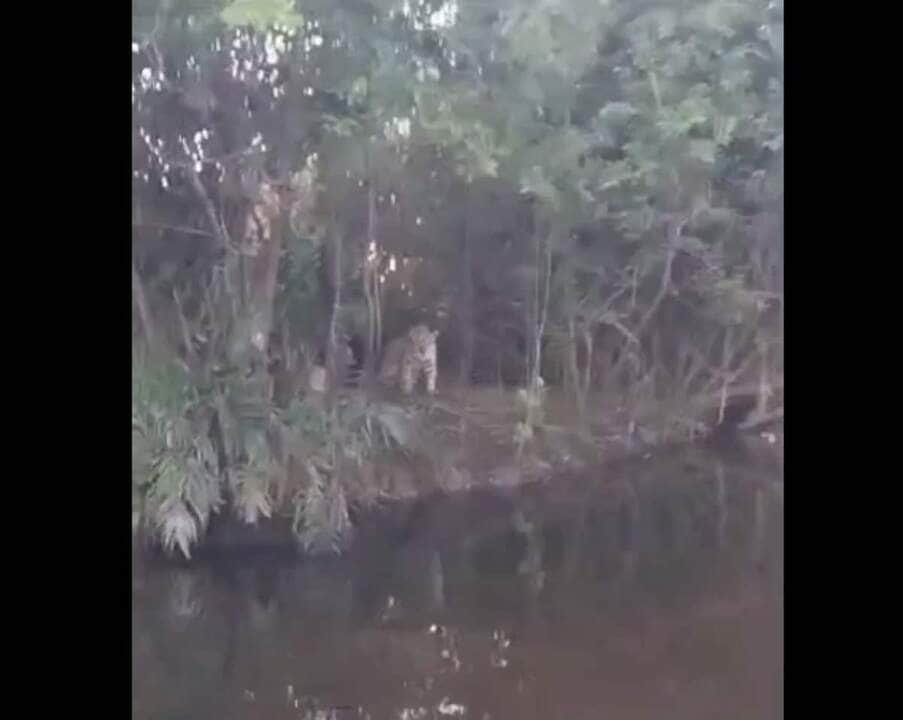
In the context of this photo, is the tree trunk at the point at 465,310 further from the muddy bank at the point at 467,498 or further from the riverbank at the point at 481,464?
the muddy bank at the point at 467,498

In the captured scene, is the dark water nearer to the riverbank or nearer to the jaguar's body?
the riverbank

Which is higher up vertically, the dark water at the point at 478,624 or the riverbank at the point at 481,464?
the riverbank at the point at 481,464

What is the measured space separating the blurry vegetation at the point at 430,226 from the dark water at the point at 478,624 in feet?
0.34

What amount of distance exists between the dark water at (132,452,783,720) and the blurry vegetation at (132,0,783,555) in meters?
0.10

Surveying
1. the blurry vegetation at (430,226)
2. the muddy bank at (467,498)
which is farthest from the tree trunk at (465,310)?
the muddy bank at (467,498)

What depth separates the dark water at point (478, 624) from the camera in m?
1.80

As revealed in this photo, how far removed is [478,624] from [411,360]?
1.64 ft

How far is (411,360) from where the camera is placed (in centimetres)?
182

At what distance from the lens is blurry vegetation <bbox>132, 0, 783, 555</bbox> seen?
179 centimetres

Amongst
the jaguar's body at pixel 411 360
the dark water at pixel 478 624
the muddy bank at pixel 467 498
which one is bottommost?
the dark water at pixel 478 624

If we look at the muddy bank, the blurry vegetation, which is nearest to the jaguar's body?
the blurry vegetation

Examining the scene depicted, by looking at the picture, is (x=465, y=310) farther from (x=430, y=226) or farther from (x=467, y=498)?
(x=467, y=498)

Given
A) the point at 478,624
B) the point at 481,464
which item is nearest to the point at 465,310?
the point at 481,464
